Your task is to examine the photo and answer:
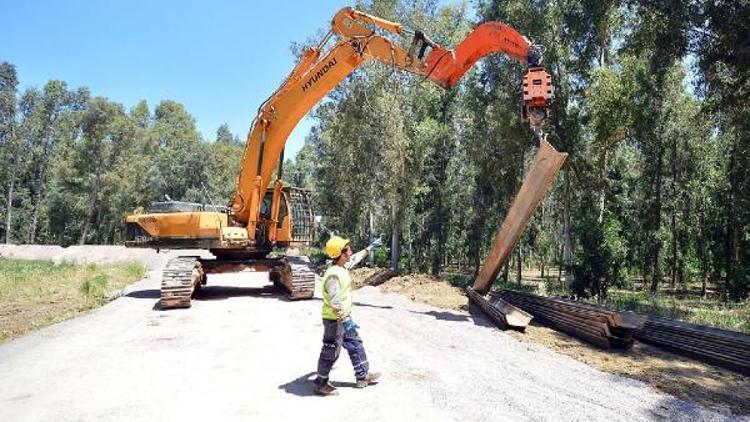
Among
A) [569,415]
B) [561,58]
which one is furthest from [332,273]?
[561,58]

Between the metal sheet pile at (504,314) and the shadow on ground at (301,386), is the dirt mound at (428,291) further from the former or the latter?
the shadow on ground at (301,386)

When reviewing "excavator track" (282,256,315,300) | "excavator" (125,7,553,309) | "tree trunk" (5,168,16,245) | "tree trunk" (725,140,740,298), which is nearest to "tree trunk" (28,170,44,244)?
"tree trunk" (5,168,16,245)

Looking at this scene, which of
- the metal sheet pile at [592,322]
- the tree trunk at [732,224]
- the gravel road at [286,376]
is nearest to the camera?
the gravel road at [286,376]

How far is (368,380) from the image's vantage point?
657 centimetres

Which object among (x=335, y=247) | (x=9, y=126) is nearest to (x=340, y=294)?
(x=335, y=247)

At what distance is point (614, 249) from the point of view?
20672mm

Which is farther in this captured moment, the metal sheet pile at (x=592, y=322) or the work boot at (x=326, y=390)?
the metal sheet pile at (x=592, y=322)

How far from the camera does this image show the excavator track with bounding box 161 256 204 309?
41.4 ft

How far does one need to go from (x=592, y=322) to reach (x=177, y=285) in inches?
341

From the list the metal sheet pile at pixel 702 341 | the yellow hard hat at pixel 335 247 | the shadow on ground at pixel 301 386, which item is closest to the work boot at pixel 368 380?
the shadow on ground at pixel 301 386

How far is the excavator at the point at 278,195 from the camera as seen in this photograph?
1271 cm

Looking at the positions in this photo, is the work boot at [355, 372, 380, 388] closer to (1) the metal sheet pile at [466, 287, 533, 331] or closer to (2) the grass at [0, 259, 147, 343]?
(1) the metal sheet pile at [466, 287, 533, 331]

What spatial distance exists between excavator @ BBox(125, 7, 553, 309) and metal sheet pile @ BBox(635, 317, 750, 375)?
249 inches

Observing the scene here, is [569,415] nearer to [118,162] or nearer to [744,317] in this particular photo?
[744,317]
